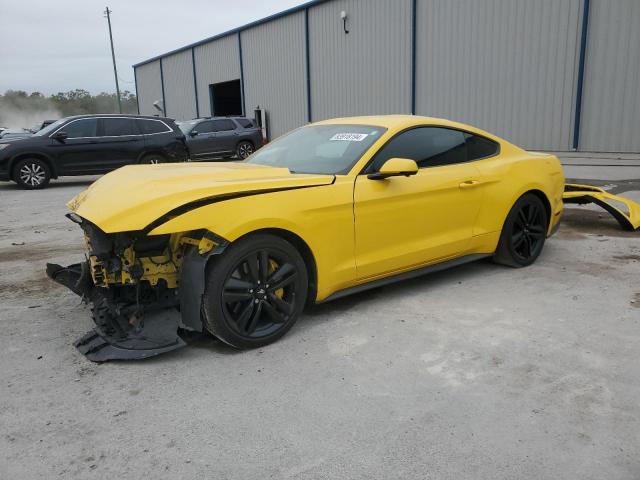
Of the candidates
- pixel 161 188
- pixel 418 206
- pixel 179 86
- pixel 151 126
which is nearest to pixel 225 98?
pixel 179 86

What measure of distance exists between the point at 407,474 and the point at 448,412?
0.53m

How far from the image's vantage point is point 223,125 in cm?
1844

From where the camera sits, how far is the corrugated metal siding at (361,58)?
18141mm

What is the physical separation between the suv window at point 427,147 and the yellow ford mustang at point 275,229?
12 millimetres

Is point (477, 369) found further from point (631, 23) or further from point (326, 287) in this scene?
point (631, 23)

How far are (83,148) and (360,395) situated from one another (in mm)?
11355

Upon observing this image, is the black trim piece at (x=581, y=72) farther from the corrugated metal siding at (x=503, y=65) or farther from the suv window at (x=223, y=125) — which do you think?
the suv window at (x=223, y=125)

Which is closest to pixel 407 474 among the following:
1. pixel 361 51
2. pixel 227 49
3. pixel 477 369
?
pixel 477 369

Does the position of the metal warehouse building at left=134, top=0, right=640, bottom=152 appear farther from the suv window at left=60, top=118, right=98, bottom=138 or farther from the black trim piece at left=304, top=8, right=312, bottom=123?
the suv window at left=60, top=118, right=98, bottom=138

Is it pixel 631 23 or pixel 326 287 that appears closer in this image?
pixel 326 287

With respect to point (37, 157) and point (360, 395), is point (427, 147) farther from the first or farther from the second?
point (37, 157)

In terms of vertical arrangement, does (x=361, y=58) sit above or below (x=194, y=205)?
above

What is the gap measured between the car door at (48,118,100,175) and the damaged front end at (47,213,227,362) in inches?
384

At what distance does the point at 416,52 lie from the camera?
17.6m
